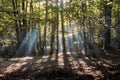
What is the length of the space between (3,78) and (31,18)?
121 inches

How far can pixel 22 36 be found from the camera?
29406mm

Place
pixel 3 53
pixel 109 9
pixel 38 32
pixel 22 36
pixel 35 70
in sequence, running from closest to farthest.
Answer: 1. pixel 35 70
2. pixel 109 9
3. pixel 22 36
4. pixel 3 53
5. pixel 38 32

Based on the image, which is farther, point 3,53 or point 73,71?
point 3,53

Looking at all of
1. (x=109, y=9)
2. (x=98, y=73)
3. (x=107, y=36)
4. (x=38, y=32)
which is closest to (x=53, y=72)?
(x=98, y=73)

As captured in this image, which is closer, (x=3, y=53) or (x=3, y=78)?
(x=3, y=78)

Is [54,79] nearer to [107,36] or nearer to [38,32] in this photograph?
[107,36]

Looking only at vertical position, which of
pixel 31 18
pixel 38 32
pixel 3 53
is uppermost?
pixel 31 18

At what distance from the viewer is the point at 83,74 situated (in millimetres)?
11398

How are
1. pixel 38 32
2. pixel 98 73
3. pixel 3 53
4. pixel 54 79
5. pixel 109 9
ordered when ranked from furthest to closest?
pixel 38 32 → pixel 3 53 → pixel 109 9 → pixel 98 73 → pixel 54 79

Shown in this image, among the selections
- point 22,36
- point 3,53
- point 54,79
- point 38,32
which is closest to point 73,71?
point 54,79

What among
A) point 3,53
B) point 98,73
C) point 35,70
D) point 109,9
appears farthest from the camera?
point 3,53

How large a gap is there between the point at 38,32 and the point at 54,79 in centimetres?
3076

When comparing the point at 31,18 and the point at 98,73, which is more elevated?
the point at 31,18

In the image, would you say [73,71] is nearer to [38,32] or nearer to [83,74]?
[83,74]
